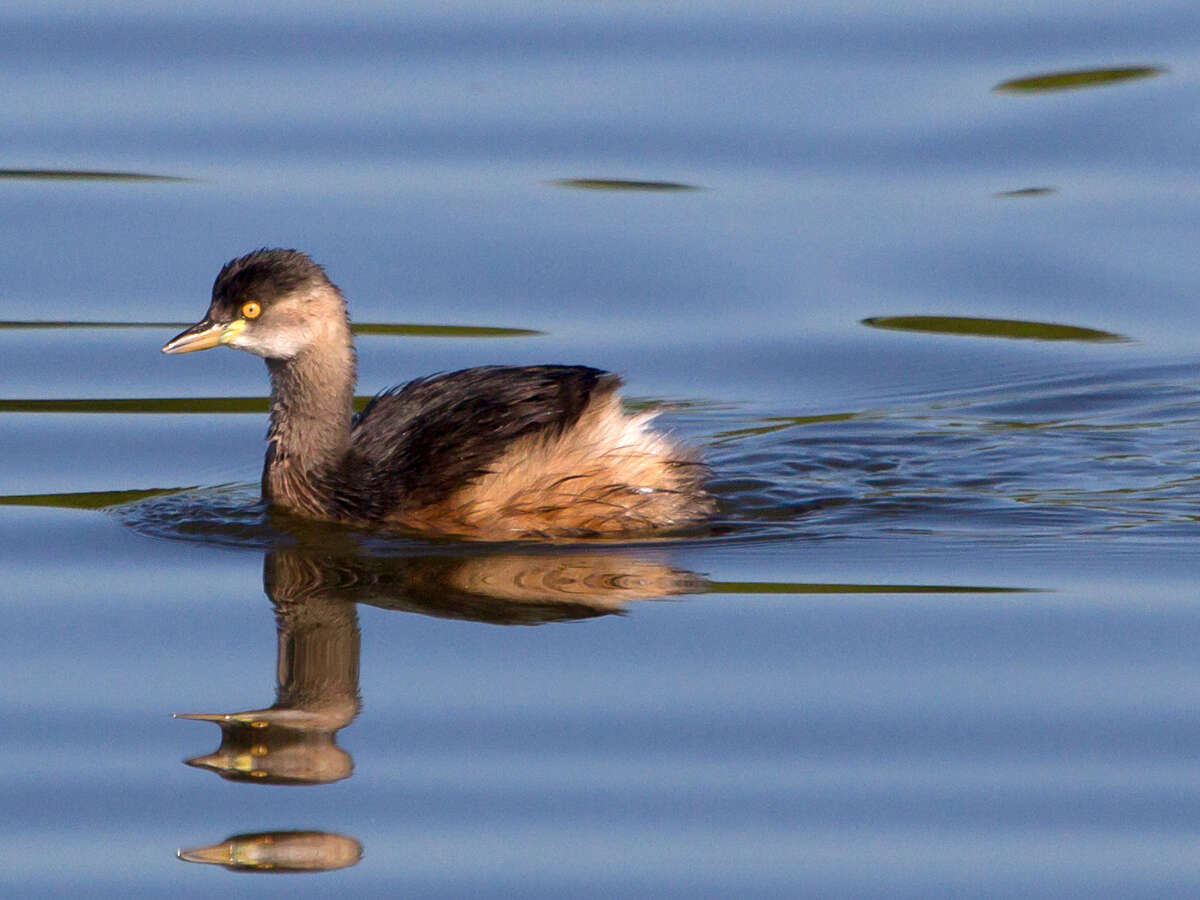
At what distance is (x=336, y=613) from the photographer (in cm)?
751

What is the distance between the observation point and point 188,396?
10.1 metres

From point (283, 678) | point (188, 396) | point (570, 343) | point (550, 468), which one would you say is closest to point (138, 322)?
point (188, 396)

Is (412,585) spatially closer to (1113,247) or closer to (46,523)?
(46,523)

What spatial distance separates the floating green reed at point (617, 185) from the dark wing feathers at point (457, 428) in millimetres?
3771

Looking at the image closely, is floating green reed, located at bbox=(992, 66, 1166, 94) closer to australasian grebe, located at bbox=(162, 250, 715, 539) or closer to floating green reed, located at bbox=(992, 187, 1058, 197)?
floating green reed, located at bbox=(992, 187, 1058, 197)

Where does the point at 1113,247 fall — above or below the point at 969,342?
above

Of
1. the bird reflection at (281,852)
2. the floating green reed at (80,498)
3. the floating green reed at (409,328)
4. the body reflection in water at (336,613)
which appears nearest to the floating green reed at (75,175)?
the floating green reed at (409,328)

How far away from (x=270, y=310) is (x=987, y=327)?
11.9ft

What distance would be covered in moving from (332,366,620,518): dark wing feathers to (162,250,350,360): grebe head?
468mm

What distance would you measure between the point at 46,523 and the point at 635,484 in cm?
205

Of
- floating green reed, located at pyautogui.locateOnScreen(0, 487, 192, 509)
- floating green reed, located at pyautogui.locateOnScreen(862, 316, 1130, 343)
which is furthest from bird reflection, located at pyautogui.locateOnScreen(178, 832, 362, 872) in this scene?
floating green reed, located at pyautogui.locateOnScreen(862, 316, 1130, 343)

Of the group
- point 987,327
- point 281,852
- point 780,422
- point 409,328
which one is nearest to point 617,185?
point 409,328

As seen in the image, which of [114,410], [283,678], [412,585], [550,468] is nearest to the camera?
[283,678]

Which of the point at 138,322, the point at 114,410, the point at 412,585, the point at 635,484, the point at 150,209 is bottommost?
the point at 412,585
